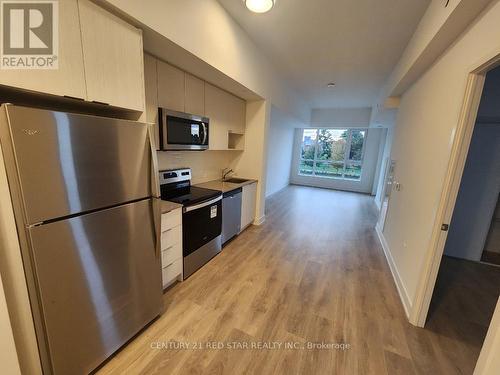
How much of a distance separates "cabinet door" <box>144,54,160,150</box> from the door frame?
261cm

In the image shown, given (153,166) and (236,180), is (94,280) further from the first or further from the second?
(236,180)

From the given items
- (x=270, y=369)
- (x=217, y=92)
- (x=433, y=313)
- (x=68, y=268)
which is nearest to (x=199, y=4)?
(x=217, y=92)

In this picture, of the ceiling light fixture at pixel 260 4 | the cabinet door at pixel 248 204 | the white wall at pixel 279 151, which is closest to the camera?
the ceiling light fixture at pixel 260 4

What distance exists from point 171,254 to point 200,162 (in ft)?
5.25

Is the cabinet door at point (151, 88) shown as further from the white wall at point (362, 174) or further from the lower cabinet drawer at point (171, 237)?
the white wall at point (362, 174)

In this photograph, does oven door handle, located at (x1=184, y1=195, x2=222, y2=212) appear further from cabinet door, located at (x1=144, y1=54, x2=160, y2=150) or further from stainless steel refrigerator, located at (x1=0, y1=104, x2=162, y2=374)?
cabinet door, located at (x1=144, y1=54, x2=160, y2=150)

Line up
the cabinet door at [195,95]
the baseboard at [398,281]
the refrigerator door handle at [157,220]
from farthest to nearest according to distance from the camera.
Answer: the cabinet door at [195,95]
the baseboard at [398,281]
the refrigerator door handle at [157,220]

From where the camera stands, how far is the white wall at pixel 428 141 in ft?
4.97

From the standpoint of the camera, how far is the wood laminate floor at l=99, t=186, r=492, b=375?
1550 mm

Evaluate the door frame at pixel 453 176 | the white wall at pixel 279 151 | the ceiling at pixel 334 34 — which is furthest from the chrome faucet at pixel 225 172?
the door frame at pixel 453 176

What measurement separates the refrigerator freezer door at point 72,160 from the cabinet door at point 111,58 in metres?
0.26

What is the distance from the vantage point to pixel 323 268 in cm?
279

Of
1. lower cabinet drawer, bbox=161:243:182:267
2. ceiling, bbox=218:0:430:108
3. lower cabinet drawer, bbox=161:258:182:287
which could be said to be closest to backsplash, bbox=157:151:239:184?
lower cabinet drawer, bbox=161:243:182:267

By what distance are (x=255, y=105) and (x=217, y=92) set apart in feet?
2.92
